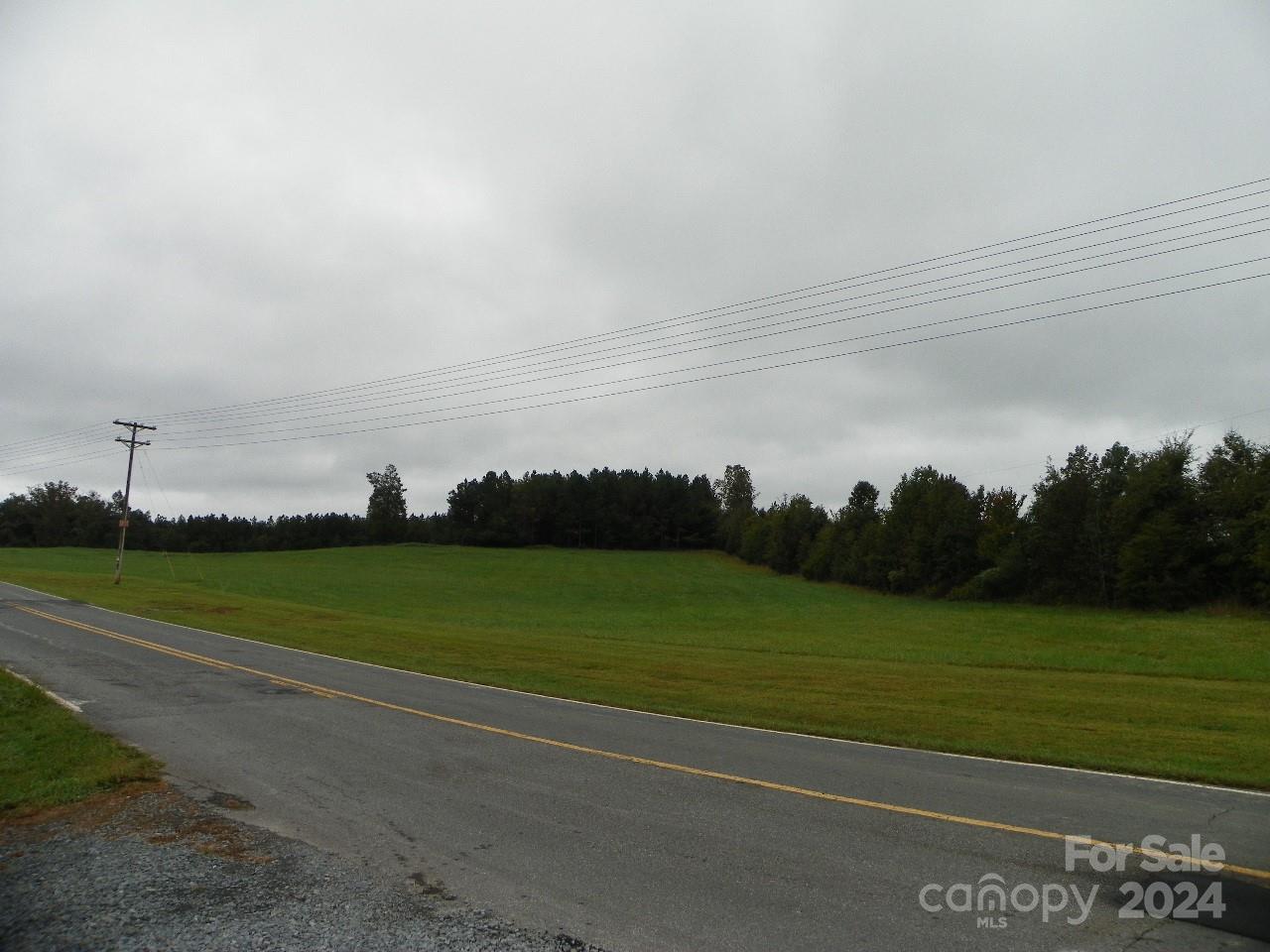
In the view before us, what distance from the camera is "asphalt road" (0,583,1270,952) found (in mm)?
5398

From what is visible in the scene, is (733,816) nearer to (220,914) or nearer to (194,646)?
(220,914)

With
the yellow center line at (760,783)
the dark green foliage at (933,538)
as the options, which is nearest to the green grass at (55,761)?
the yellow center line at (760,783)

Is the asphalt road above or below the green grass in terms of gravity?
above

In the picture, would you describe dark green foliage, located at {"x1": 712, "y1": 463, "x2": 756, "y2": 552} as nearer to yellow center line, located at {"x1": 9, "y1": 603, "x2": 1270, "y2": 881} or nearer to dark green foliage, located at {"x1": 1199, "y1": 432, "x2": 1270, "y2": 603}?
dark green foliage, located at {"x1": 1199, "y1": 432, "x2": 1270, "y2": 603}

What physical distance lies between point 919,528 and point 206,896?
2840 inches

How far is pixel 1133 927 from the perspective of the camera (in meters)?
5.30

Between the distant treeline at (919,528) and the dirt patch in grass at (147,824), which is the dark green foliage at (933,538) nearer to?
the distant treeline at (919,528)

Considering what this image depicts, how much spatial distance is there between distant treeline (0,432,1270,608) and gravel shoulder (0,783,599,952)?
5012cm

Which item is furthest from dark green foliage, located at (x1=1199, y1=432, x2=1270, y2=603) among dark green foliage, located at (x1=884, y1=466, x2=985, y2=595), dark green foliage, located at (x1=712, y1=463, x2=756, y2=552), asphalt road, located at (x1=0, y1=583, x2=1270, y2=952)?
dark green foliage, located at (x1=712, y1=463, x2=756, y2=552)

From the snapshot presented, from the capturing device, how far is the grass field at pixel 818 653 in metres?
13.2

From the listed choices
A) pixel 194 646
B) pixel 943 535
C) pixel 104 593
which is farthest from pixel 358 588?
pixel 943 535

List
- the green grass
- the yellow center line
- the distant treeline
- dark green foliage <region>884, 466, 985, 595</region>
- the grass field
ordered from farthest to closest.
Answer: dark green foliage <region>884, 466, 985, 595</region>
the distant treeline
the grass field
the green grass
the yellow center line

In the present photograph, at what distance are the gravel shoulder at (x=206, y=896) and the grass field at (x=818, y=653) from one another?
8.18 metres

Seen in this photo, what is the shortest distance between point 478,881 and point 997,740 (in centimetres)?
901
